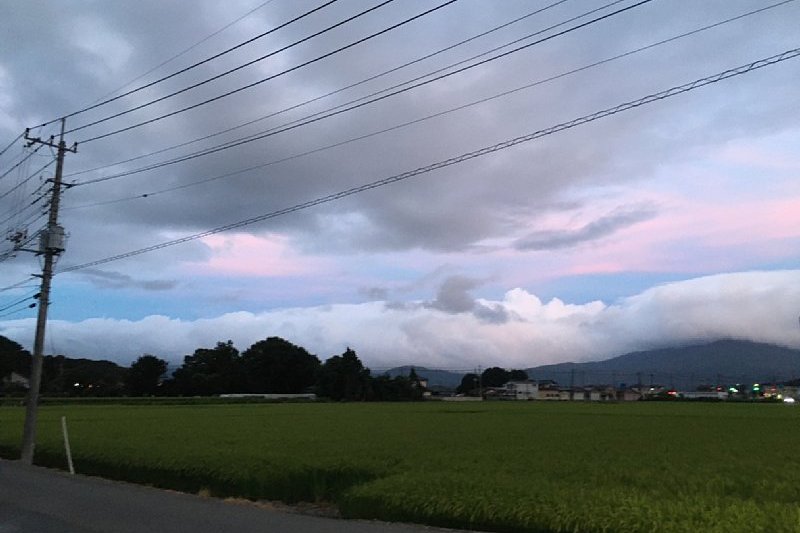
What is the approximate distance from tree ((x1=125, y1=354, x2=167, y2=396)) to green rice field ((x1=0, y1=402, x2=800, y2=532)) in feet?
336

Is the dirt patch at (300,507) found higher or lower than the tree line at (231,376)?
lower

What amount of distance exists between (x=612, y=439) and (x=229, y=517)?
62.5ft

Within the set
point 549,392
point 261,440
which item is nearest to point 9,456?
point 261,440

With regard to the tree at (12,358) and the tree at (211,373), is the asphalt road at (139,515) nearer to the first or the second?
the tree at (211,373)

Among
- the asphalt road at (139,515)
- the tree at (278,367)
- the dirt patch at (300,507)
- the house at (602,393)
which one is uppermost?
the tree at (278,367)

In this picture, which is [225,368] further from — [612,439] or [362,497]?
[362,497]

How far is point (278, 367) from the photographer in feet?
460

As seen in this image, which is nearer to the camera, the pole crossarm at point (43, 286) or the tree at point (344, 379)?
the pole crossarm at point (43, 286)

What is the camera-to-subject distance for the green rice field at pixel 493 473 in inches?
411

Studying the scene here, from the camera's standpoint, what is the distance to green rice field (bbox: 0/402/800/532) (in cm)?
1045

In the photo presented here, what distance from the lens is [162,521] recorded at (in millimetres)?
11789

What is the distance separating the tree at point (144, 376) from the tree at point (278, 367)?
17684mm

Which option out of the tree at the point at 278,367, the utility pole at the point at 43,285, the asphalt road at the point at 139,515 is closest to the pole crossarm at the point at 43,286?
the utility pole at the point at 43,285

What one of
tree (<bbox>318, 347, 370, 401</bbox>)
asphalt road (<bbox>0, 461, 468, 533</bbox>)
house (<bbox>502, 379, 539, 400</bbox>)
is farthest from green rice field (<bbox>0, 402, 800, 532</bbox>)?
house (<bbox>502, 379, 539, 400</bbox>)
